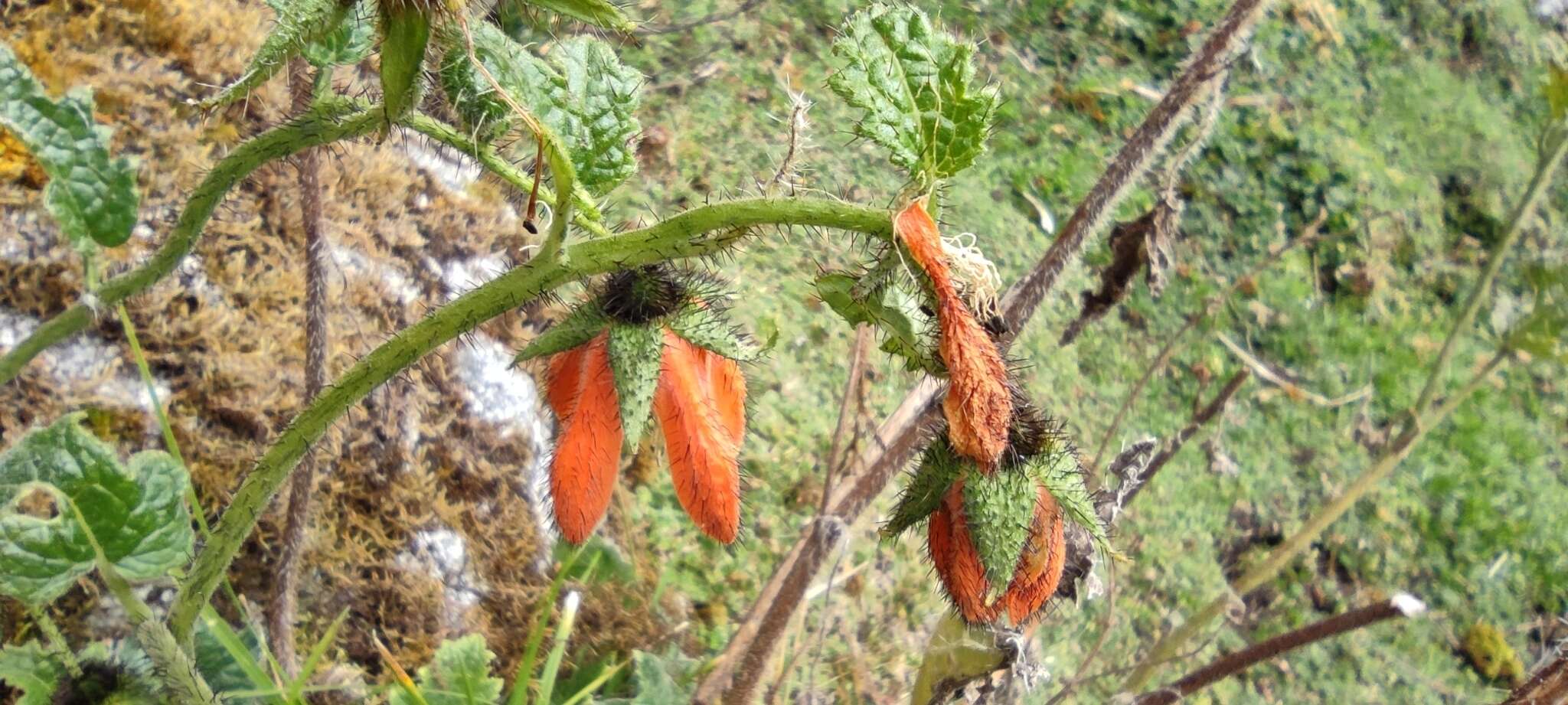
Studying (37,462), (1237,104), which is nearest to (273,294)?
(37,462)

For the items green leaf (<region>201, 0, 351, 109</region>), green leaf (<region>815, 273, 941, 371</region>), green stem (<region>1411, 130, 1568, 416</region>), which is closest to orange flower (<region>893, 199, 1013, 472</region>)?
green leaf (<region>815, 273, 941, 371</region>)

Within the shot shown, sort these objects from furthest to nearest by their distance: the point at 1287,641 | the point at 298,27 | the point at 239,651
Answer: the point at 1287,641 < the point at 239,651 < the point at 298,27

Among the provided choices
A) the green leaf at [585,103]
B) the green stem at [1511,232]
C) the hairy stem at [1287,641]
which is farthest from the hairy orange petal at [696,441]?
the green stem at [1511,232]

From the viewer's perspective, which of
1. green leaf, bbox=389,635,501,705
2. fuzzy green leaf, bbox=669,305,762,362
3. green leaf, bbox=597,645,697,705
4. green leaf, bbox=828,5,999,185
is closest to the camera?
green leaf, bbox=828,5,999,185

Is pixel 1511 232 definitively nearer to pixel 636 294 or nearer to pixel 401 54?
pixel 636 294

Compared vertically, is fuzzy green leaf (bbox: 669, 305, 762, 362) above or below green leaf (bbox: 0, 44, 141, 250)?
below

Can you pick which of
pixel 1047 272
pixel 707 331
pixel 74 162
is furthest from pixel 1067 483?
pixel 74 162

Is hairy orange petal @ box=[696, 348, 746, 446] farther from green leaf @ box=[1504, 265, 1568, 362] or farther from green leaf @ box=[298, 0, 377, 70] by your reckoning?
green leaf @ box=[1504, 265, 1568, 362]
